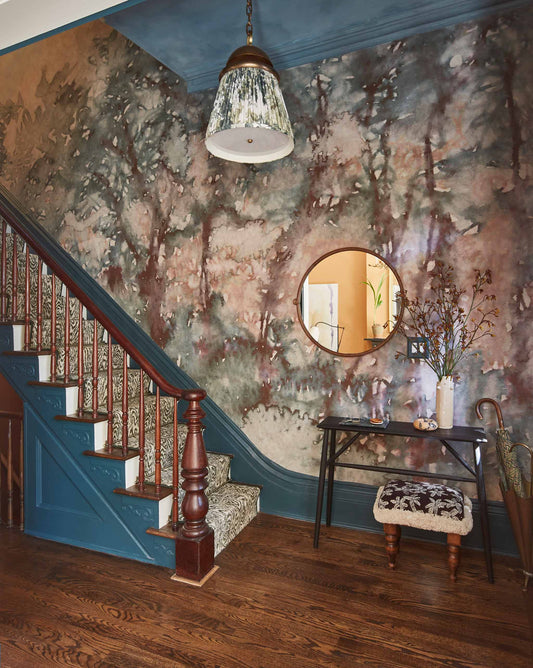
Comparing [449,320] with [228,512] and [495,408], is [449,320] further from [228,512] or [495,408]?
[228,512]

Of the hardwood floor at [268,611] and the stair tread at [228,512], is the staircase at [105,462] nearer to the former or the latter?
the stair tread at [228,512]

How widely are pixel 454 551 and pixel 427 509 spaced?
28 centimetres

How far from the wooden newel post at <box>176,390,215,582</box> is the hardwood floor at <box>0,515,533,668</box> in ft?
0.37

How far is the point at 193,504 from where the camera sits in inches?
100

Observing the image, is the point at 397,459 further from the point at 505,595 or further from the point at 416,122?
the point at 416,122

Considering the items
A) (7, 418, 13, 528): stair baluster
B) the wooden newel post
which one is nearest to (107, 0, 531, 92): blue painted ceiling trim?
the wooden newel post

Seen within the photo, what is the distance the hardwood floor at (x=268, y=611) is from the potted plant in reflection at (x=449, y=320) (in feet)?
3.20

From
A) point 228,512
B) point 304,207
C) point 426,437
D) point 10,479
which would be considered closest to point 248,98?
point 304,207

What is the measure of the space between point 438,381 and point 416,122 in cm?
176

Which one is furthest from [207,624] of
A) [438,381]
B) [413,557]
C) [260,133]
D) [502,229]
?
[502,229]

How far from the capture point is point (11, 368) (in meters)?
3.10

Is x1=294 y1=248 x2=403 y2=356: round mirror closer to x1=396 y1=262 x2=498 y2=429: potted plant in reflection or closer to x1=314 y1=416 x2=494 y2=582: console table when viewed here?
x1=396 y1=262 x2=498 y2=429: potted plant in reflection

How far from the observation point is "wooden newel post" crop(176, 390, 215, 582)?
2.52 meters

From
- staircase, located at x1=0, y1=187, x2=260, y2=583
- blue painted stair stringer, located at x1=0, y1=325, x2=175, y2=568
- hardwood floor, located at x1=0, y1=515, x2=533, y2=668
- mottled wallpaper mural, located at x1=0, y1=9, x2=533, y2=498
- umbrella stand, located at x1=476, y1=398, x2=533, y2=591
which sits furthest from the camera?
mottled wallpaper mural, located at x1=0, y1=9, x2=533, y2=498
